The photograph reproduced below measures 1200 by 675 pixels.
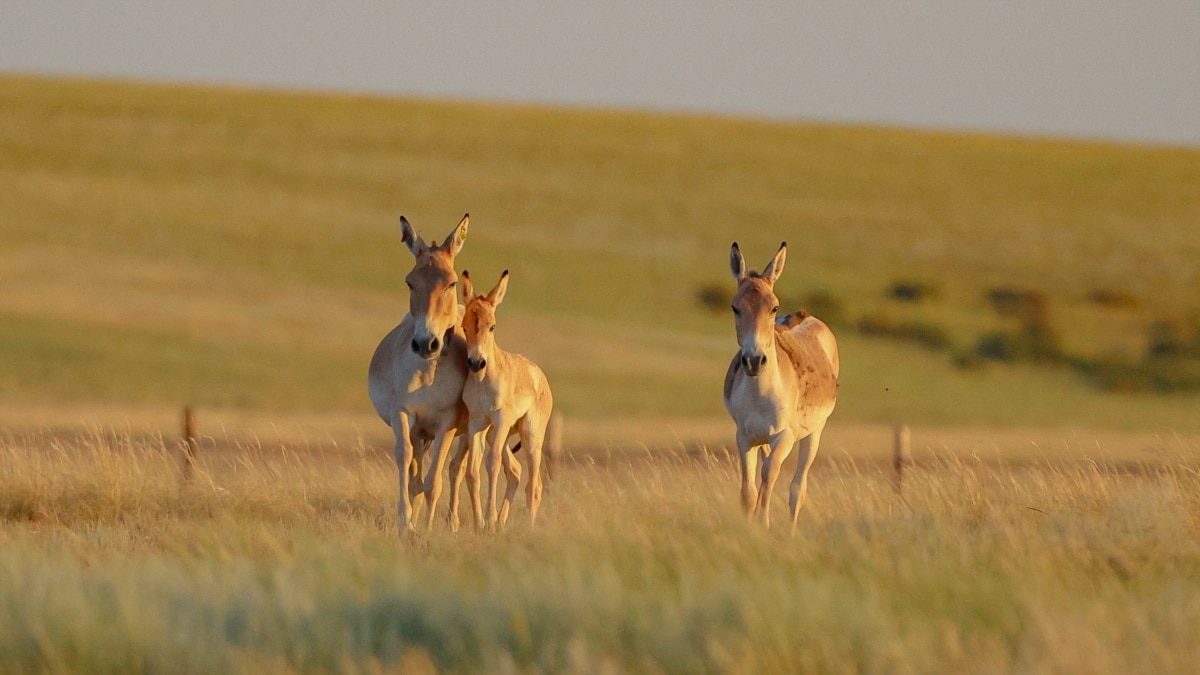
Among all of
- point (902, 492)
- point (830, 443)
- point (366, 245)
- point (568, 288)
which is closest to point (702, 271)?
point (568, 288)

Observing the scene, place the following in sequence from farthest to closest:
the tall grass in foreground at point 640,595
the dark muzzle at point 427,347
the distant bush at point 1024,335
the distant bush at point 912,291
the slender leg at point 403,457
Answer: the distant bush at point 912,291
the distant bush at point 1024,335
the slender leg at point 403,457
the dark muzzle at point 427,347
the tall grass in foreground at point 640,595

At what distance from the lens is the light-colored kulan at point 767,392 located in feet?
33.6

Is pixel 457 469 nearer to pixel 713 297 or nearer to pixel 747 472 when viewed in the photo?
pixel 747 472

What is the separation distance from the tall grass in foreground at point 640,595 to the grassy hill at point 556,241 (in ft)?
66.2

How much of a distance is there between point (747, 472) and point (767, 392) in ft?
2.13

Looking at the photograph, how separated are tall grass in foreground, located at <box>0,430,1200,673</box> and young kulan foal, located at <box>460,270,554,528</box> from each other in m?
0.98

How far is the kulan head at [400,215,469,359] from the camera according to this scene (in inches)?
403

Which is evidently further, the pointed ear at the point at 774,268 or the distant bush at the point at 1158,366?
the distant bush at the point at 1158,366

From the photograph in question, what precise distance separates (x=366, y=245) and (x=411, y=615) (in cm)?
3598

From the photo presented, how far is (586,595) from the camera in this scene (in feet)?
21.8

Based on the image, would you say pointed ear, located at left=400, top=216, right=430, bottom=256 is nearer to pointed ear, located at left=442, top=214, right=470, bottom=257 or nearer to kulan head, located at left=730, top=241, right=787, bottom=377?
pointed ear, located at left=442, top=214, right=470, bottom=257

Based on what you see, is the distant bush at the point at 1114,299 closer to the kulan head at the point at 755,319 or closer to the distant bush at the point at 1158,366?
the distant bush at the point at 1158,366

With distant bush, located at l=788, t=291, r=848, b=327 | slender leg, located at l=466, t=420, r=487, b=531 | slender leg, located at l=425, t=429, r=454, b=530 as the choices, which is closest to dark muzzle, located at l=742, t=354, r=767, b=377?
slender leg, located at l=466, t=420, r=487, b=531

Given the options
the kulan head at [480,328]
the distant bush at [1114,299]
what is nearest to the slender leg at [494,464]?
the kulan head at [480,328]
